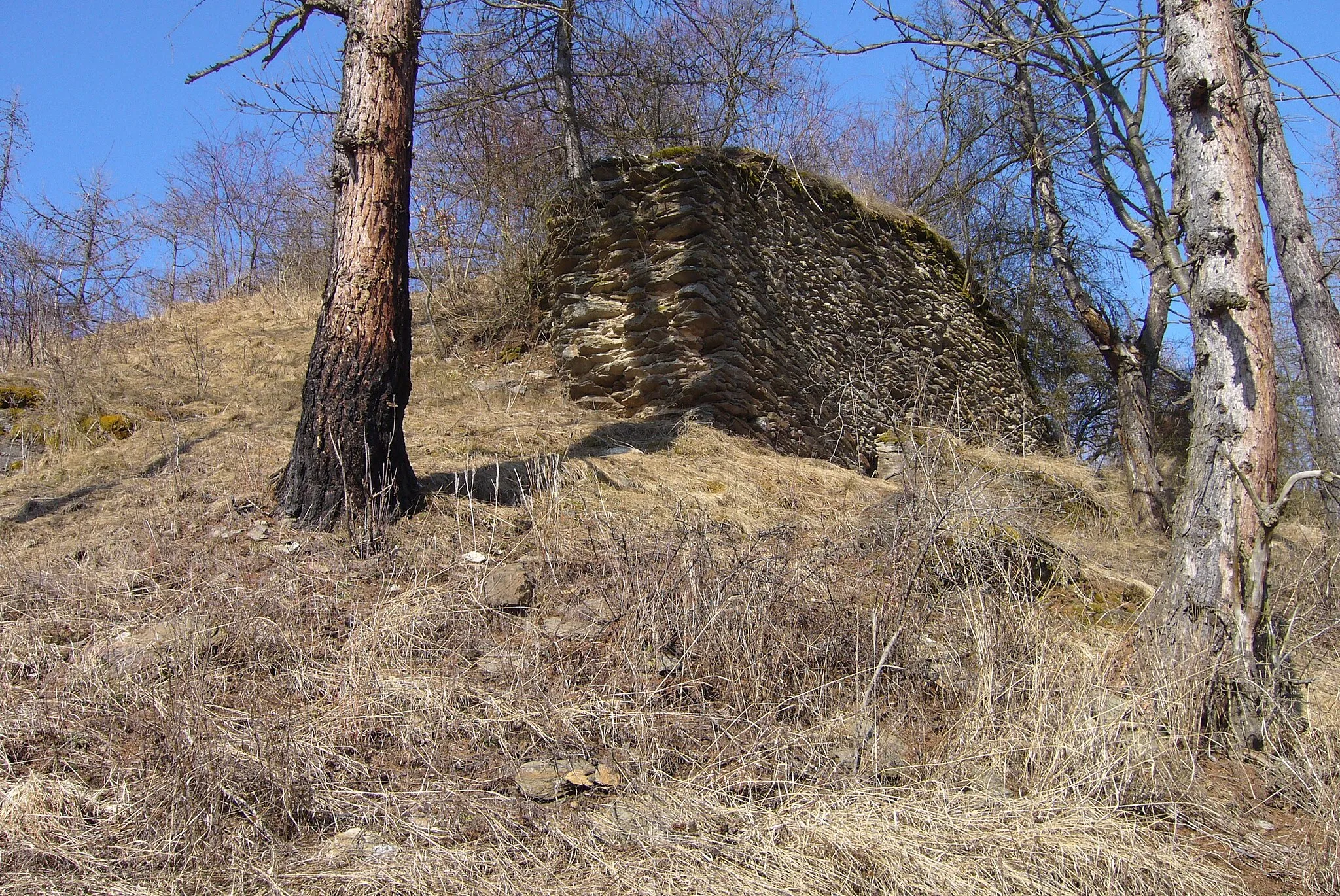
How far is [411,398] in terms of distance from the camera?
8.38 meters

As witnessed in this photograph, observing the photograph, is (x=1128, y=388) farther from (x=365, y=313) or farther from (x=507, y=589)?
(x=365, y=313)

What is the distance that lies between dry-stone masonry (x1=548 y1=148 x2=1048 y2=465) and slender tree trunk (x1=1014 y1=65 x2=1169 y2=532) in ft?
3.89

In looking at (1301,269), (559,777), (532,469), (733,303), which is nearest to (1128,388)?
(1301,269)

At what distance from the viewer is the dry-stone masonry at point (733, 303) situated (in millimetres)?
8008

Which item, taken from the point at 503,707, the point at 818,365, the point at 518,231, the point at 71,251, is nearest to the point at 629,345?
the point at 818,365

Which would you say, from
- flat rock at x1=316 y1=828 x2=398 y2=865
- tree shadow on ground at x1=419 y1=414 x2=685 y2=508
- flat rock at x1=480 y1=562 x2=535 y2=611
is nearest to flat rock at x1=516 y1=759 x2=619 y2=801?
flat rock at x1=316 y1=828 x2=398 y2=865

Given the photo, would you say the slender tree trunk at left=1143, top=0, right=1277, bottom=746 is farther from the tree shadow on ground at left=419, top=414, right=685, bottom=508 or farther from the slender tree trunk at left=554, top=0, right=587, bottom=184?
the slender tree trunk at left=554, top=0, right=587, bottom=184

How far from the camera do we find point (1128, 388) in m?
9.37

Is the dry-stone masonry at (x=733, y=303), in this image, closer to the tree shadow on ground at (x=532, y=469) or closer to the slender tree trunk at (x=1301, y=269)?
the tree shadow on ground at (x=532, y=469)

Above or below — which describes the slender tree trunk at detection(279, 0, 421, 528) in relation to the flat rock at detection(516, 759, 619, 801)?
above

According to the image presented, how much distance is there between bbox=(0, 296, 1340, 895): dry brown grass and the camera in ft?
9.04

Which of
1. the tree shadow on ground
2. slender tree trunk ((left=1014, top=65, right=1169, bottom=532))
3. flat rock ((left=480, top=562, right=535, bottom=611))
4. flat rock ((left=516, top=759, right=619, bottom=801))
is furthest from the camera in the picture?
slender tree trunk ((left=1014, top=65, right=1169, bottom=532))

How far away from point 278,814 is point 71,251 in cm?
1050

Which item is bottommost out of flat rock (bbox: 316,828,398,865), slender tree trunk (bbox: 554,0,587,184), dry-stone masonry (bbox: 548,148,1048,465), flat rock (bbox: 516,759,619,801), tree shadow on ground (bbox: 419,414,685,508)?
flat rock (bbox: 316,828,398,865)
